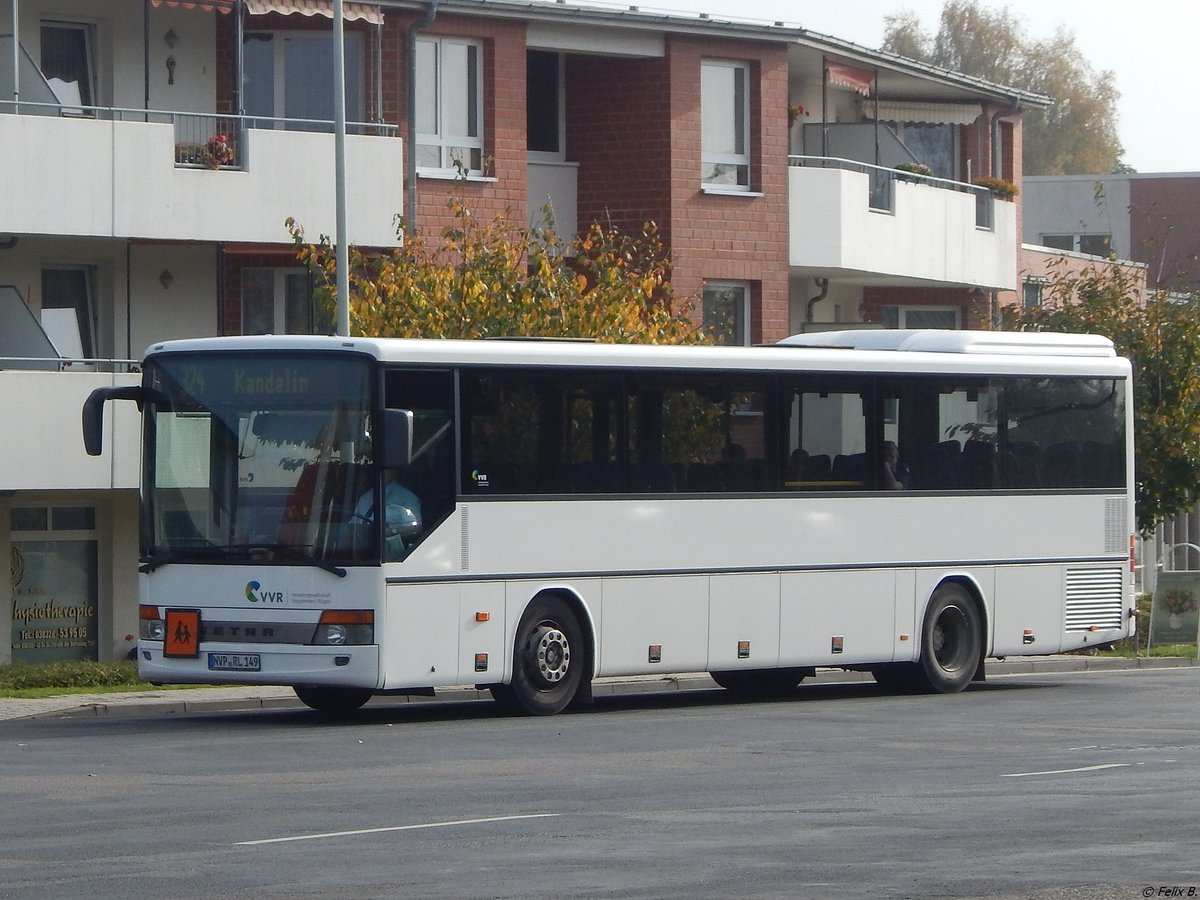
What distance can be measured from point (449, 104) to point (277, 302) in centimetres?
375

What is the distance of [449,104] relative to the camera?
122 feet

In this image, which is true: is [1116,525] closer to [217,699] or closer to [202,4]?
[217,699]

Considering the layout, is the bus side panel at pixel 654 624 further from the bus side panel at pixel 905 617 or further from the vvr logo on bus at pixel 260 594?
the vvr logo on bus at pixel 260 594

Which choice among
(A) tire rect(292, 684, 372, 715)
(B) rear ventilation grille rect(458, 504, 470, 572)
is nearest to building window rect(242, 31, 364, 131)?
(A) tire rect(292, 684, 372, 715)

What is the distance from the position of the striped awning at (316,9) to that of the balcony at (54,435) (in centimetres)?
498

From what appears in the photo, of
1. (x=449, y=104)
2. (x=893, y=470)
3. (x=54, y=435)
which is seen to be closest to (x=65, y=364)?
(x=54, y=435)

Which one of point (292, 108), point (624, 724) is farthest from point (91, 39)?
point (624, 724)

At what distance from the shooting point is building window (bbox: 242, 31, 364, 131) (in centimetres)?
3584

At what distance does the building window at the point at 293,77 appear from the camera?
35.8m

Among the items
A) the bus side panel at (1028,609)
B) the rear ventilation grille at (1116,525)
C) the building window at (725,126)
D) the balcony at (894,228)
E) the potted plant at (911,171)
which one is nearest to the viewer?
the bus side panel at (1028,609)

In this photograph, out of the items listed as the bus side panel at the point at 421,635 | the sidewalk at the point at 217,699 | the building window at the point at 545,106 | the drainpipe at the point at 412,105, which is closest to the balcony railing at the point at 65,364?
the drainpipe at the point at 412,105

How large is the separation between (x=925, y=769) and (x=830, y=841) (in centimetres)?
391

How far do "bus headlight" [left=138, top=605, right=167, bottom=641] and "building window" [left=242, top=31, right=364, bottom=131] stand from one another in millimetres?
16661

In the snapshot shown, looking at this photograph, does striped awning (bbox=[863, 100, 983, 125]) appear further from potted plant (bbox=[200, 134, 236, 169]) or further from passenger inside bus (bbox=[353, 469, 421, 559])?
passenger inside bus (bbox=[353, 469, 421, 559])
